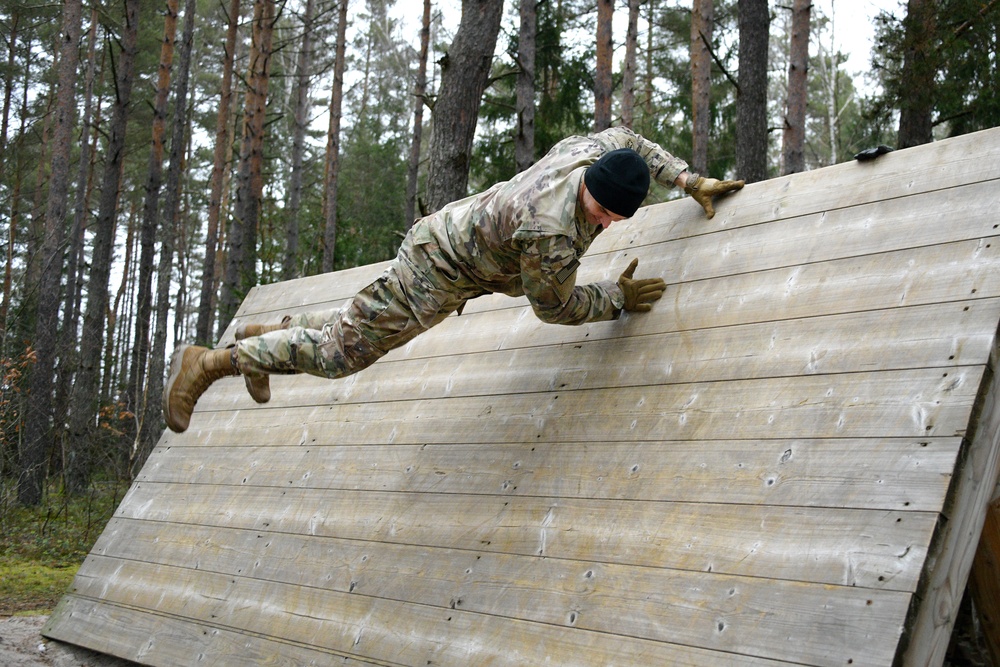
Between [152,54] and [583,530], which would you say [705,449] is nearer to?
[583,530]

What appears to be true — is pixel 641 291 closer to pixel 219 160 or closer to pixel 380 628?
pixel 380 628

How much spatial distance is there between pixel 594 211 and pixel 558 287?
282 millimetres

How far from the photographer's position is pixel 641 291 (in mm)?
3461

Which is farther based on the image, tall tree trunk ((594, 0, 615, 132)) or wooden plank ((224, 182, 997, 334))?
tall tree trunk ((594, 0, 615, 132))

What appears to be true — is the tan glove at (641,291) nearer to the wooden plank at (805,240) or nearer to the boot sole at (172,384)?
the wooden plank at (805,240)

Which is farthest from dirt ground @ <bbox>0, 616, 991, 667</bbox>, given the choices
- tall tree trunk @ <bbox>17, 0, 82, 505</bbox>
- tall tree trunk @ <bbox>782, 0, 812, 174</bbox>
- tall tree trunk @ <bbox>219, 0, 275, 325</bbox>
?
tall tree trunk @ <bbox>219, 0, 275, 325</bbox>

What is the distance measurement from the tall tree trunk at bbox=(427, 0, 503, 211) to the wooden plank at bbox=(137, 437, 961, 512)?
3.25m

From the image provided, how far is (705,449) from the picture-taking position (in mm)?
2820

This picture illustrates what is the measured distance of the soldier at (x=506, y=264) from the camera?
9.87ft

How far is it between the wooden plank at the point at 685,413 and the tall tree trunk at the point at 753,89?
464 cm

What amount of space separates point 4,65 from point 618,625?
2084 centimetres

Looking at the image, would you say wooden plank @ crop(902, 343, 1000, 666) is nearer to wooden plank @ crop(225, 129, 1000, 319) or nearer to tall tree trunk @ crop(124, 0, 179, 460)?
wooden plank @ crop(225, 129, 1000, 319)

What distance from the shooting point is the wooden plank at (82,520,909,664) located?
221 centimetres

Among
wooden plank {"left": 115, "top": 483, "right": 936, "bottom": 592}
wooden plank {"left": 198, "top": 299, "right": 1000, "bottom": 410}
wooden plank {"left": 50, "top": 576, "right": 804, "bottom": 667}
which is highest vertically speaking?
wooden plank {"left": 198, "top": 299, "right": 1000, "bottom": 410}
